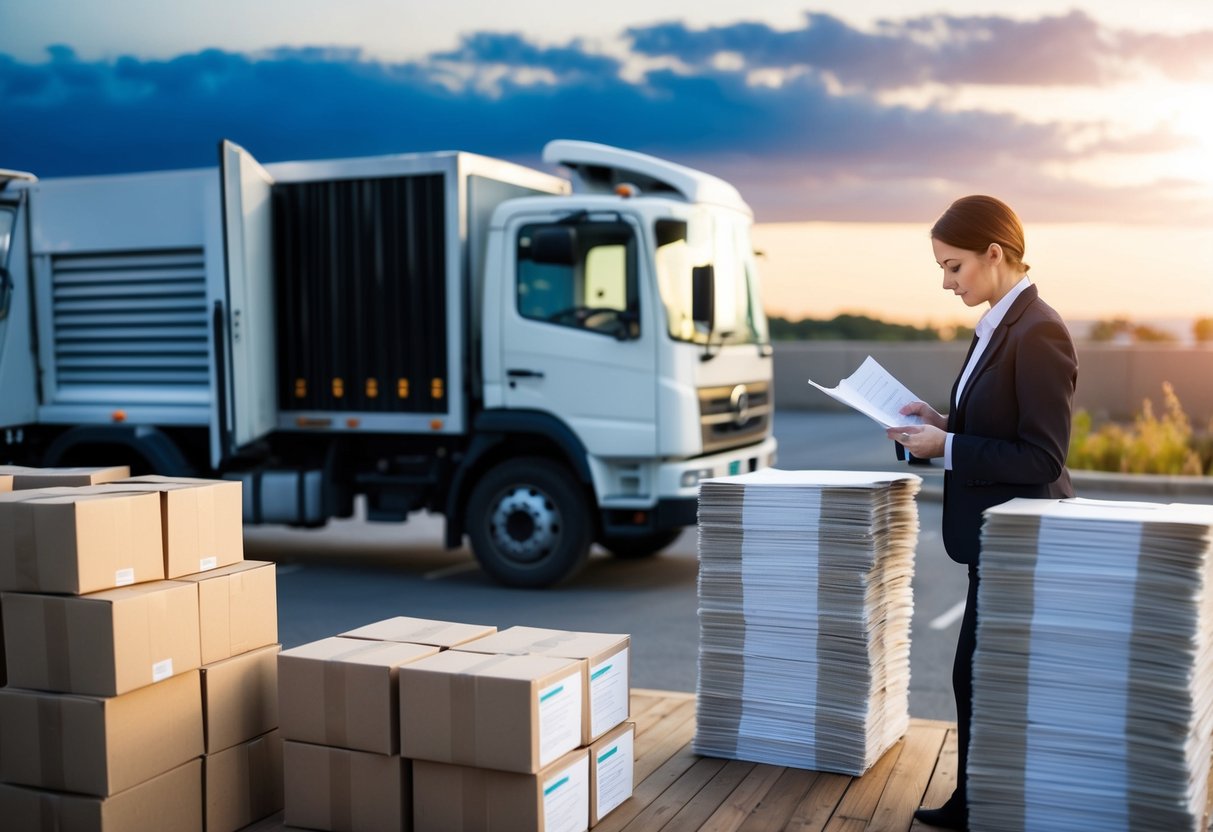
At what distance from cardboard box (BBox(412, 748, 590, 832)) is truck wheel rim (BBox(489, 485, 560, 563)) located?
5.41 metres

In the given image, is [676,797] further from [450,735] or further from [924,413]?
[924,413]

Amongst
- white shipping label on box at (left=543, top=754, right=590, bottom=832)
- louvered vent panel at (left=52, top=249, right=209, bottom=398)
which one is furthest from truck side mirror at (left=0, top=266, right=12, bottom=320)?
white shipping label on box at (left=543, top=754, right=590, bottom=832)

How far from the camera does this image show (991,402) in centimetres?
393

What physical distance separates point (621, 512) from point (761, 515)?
4730 mm

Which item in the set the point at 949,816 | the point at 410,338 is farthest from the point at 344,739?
the point at 410,338

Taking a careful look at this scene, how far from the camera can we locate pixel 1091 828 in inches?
145

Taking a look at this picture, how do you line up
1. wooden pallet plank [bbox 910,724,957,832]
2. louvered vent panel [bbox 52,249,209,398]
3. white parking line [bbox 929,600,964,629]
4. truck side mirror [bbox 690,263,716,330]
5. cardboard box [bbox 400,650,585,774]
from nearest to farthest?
cardboard box [bbox 400,650,585,774]
wooden pallet plank [bbox 910,724,957,832]
white parking line [bbox 929,600,964,629]
truck side mirror [bbox 690,263,716,330]
louvered vent panel [bbox 52,249,209,398]

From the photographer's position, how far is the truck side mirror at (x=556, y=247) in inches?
349

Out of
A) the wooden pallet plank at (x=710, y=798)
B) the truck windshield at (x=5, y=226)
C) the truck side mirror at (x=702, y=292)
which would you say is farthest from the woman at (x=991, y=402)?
the truck windshield at (x=5, y=226)

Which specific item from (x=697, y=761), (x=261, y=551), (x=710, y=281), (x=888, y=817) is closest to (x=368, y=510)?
(x=261, y=551)

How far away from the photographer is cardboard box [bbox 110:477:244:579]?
4.06 meters

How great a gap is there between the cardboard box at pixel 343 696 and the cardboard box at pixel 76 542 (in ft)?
1.96

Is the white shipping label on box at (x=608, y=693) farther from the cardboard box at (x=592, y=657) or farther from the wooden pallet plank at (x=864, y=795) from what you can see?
the wooden pallet plank at (x=864, y=795)

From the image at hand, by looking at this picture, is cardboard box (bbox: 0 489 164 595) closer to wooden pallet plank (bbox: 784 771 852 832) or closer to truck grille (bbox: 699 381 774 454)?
wooden pallet plank (bbox: 784 771 852 832)
